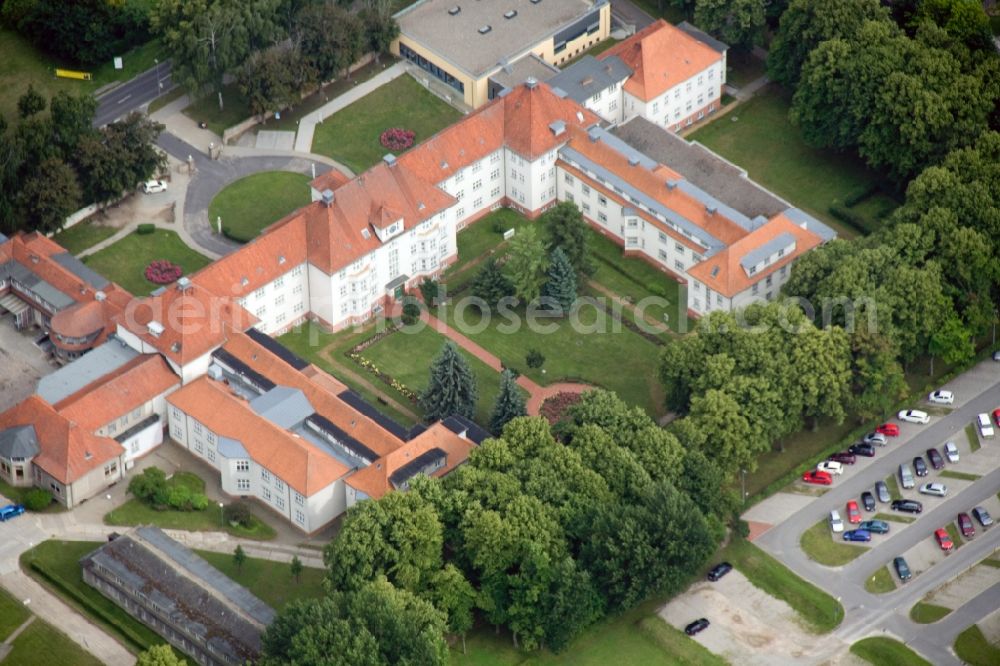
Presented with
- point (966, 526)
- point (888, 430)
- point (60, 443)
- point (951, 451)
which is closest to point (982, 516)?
point (966, 526)

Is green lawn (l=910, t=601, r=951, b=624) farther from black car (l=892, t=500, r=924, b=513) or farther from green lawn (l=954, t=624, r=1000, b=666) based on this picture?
black car (l=892, t=500, r=924, b=513)

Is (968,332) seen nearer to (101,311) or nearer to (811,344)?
(811,344)

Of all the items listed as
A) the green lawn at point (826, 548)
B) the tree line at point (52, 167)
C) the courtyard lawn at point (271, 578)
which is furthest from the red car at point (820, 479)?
the tree line at point (52, 167)

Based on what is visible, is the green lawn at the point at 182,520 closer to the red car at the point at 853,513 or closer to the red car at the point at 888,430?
the red car at the point at 853,513

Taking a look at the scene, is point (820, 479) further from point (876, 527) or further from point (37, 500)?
point (37, 500)

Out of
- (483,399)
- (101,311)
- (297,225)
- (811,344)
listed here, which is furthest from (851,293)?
(101,311)
